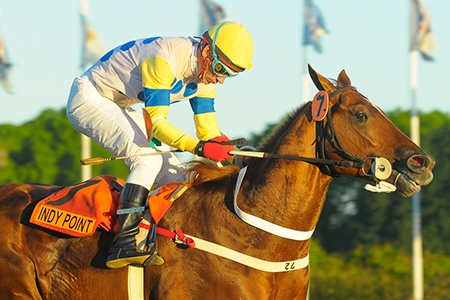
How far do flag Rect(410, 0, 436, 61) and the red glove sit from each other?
54.3 feet

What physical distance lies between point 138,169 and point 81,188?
62cm

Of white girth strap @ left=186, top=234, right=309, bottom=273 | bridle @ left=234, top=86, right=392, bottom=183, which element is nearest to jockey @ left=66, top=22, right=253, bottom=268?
white girth strap @ left=186, top=234, right=309, bottom=273

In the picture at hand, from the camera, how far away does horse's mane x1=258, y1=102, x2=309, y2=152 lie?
250 inches

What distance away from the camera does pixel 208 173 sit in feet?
21.5

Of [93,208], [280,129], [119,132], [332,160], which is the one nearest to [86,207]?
[93,208]

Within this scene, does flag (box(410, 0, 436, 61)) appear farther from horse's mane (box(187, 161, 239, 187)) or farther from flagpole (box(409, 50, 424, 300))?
horse's mane (box(187, 161, 239, 187))

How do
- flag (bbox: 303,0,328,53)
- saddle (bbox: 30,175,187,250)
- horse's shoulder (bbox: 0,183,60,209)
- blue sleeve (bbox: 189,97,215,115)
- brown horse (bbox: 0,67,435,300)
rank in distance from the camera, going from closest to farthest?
brown horse (bbox: 0,67,435,300) → saddle (bbox: 30,175,187,250) → horse's shoulder (bbox: 0,183,60,209) → blue sleeve (bbox: 189,97,215,115) → flag (bbox: 303,0,328,53)

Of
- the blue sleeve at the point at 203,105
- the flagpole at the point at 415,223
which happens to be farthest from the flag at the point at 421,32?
the blue sleeve at the point at 203,105

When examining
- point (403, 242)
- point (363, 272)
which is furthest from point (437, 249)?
point (363, 272)

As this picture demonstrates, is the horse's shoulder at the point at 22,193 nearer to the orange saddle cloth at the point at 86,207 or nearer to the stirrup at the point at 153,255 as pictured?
the orange saddle cloth at the point at 86,207

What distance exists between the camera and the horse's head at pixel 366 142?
578 cm

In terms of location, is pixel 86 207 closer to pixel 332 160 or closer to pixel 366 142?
pixel 332 160

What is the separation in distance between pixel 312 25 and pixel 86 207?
16.3 m

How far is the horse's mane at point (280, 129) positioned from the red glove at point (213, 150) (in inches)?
10.6
